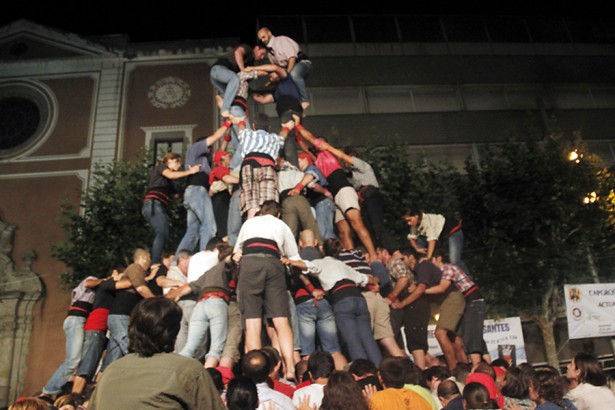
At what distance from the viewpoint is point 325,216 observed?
10.3 metres

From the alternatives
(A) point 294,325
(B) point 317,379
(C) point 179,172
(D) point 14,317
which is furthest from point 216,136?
(D) point 14,317

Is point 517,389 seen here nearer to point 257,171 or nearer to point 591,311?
point 257,171

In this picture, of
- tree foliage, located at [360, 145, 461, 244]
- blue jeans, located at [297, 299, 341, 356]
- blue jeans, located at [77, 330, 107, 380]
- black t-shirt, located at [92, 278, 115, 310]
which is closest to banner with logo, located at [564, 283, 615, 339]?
tree foliage, located at [360, 145, 461, 244]

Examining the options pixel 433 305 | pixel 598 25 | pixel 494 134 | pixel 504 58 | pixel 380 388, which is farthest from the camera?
pixel 598 25

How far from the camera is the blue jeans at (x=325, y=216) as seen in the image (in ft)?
33.5

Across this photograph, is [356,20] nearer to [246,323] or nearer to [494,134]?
[494,134]

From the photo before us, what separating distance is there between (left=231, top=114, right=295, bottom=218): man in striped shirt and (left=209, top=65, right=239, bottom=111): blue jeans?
2.20m

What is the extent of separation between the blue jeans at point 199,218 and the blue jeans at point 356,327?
3.60 metres

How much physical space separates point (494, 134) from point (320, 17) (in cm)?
1134

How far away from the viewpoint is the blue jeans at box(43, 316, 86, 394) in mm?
8695

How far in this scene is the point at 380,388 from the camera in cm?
508

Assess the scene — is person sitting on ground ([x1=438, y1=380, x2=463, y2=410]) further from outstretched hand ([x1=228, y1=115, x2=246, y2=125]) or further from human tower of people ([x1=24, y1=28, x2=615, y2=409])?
outstretched hand ([x1=228, y1=115, x2=246, y2=125])

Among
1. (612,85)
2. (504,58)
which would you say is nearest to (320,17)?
(504,58)

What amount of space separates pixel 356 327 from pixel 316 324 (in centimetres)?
63
